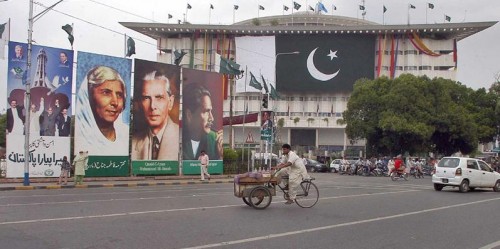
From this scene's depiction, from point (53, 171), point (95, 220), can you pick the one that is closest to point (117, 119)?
point (53, 171)

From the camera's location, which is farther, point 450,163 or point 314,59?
point 314,59

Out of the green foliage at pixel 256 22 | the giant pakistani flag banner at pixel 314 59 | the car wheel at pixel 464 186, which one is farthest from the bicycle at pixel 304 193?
the green foliage at pixel 256 22

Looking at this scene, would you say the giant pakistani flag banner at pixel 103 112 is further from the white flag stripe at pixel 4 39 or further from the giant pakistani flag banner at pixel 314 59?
the giant pakistani flag banner at pixel 314 59

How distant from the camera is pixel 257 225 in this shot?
10828mm

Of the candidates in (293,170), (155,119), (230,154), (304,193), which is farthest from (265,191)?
(230,154)

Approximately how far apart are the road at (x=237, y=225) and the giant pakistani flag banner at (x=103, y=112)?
1170 centimetres

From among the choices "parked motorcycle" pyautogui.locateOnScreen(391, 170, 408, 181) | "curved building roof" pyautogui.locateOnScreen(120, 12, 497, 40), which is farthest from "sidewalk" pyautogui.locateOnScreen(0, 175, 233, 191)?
"curved building roof" pyautogui.locateOnScreen(120, 12, 497, 40)

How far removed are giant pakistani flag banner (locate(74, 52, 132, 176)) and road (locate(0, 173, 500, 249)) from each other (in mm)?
11705

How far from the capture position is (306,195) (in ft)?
47.5

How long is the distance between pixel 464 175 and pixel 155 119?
17.3m

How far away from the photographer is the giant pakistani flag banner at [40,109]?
24469 millimetres

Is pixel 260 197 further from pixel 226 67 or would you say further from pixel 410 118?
pixel 410 118

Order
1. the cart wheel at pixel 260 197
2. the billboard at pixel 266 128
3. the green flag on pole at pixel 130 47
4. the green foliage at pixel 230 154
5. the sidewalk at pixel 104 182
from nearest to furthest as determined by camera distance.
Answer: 1. the cart wheel at pixel 260 197
2. the sidewalk at pixel 104 182
3. the green flag on pole at pixel 130 47
4. the billboard at pixel 266 128
5. the green foliage at pixel 230 154

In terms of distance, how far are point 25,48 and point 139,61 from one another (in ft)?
22.5
